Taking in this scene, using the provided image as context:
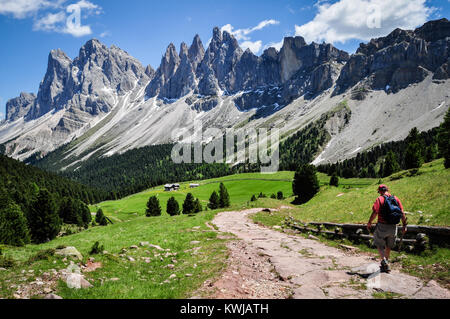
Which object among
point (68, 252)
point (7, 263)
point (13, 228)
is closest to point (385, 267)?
point (68, 252)

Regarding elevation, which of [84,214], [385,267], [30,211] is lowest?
[84,214]

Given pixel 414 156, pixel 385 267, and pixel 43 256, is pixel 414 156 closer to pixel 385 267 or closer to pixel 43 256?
pixel 385 267

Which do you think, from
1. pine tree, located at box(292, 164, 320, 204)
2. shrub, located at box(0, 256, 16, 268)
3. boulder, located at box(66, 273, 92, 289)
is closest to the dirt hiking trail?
boulder, located at box(66, 273, 92, 289)

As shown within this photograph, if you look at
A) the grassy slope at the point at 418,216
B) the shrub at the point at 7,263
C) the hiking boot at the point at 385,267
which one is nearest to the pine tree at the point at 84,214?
the grassy slope at the point at 418,216

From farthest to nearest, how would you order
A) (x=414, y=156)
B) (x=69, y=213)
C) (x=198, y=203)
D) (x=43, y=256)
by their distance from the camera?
(x=69, y=213) < (x=198, y=203) < (x=414, y=156) < (x=43, y=256)

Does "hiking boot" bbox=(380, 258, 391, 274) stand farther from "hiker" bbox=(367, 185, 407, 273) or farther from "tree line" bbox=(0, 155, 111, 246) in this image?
"tree line" bbox=(0, 155, 111, 246)

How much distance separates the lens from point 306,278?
11391 mm

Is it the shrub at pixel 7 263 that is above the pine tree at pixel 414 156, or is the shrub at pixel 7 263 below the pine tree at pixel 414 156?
below

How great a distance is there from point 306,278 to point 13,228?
167 feet

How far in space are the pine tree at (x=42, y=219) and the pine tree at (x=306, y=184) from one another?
54.3 metres

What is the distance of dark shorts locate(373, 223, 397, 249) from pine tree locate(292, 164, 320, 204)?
4665 cm

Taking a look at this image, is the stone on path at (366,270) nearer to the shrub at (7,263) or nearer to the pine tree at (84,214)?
the shrub at (7,263)

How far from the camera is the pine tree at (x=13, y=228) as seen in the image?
1561 inches
